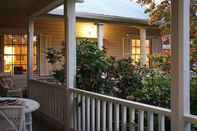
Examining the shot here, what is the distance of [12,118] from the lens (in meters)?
3.54

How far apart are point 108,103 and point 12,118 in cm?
125

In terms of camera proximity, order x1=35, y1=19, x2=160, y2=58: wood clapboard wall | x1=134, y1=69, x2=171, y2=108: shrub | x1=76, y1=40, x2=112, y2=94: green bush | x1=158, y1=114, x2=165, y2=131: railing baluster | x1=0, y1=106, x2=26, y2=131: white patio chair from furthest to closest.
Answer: x1=35, y1=19, x2=160, y2=58: wood clapboard wall, x1=76, y1=40, x2=112, y2=94: green bush, x1=134, y1=69, x2=171, y2=108: shrub, x1=0, y1=106, x2=26, y2=131: white patio chair, x1=158, y1=114, x2=165, y2=131: railing baluster

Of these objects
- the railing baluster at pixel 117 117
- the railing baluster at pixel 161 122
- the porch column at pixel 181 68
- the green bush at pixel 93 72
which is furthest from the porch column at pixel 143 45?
the porch column at pixel 181 68

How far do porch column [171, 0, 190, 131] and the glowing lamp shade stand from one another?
7918mm

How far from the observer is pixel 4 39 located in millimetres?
9617

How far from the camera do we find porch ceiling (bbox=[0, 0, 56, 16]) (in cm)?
673

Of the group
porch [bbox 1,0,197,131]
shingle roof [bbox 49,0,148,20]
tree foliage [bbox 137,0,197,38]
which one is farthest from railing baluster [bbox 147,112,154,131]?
shingle roof [bbox 49,0,148,20]

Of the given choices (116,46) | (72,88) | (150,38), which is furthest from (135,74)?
(150,38)

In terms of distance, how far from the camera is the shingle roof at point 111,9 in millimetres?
9516

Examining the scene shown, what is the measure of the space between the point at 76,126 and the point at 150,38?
8.05m

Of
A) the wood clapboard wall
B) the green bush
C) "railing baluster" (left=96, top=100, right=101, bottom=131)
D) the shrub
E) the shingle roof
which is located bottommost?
"railing baluster" (left=96, top=100, right=101, bottom=131)

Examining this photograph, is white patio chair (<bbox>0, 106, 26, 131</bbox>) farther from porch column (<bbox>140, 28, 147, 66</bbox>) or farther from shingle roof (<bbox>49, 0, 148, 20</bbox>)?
porch column (<bbox>140, 28, 147, 66</bbox>)

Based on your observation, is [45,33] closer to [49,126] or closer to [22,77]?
[22,77]

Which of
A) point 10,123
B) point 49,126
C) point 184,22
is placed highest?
point 184,22
